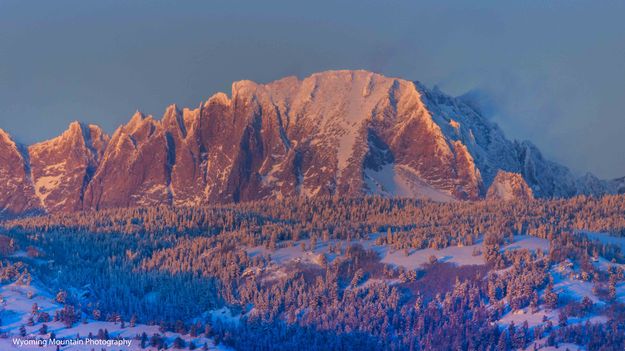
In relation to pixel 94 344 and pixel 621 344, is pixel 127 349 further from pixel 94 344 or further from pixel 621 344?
pixel 621 344

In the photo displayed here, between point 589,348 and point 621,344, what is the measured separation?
18.6 ft

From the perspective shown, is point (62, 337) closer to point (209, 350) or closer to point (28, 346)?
point (28, 346)

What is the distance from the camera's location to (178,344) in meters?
192

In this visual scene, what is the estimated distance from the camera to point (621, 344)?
654 feet

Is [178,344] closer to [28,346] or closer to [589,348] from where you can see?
[28,346]

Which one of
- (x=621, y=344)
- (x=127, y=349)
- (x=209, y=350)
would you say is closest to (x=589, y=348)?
(x=621, y=344)

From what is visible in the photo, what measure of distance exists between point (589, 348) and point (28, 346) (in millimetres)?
98780

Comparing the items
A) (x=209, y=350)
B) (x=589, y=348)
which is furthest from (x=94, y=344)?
(x=589, y=348)

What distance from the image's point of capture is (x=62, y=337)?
654ft

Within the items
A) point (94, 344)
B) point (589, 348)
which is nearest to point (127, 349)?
→ point (94, 344)

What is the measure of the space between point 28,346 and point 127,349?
17.6 m

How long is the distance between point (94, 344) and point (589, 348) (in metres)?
87.5

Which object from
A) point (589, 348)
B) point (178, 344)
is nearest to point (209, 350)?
point (178, 344)

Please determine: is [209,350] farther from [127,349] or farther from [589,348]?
[589,348]
